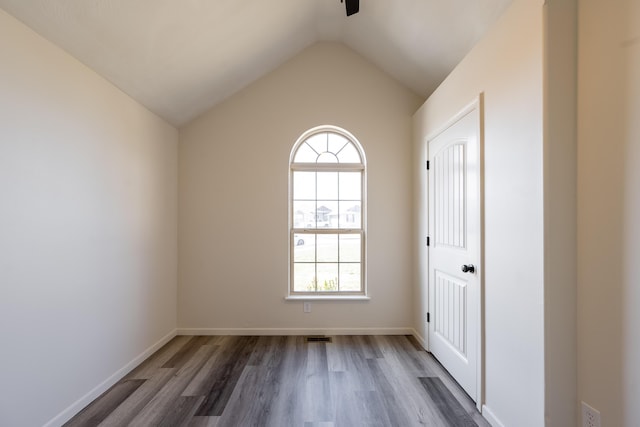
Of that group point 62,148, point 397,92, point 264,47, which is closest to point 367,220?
point 397,92

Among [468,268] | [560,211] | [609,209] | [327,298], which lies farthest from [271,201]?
[609,209]

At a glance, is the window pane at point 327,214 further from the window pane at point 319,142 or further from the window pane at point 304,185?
the window pane at point 319,142

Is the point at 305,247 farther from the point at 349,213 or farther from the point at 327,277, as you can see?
the point at 349,213

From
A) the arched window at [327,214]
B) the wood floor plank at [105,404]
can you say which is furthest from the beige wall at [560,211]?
the wood floor plank at [105,404]

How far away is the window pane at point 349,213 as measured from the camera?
11.9ft

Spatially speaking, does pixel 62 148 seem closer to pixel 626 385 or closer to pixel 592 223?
pixel 592 223

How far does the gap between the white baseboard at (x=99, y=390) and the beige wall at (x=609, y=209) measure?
286 cm

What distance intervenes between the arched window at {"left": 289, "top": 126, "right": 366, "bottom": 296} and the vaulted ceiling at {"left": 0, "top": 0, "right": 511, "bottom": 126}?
966mm

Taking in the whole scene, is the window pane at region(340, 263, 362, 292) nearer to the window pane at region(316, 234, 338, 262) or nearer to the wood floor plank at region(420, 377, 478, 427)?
the window pane at region(316, 234, 338, 262)

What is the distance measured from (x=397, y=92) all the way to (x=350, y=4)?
5.37 ft

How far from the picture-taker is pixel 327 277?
3.60 metres

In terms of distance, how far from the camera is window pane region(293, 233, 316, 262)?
11.8 ft

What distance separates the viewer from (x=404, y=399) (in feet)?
7.04

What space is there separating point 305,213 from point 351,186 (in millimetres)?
635
